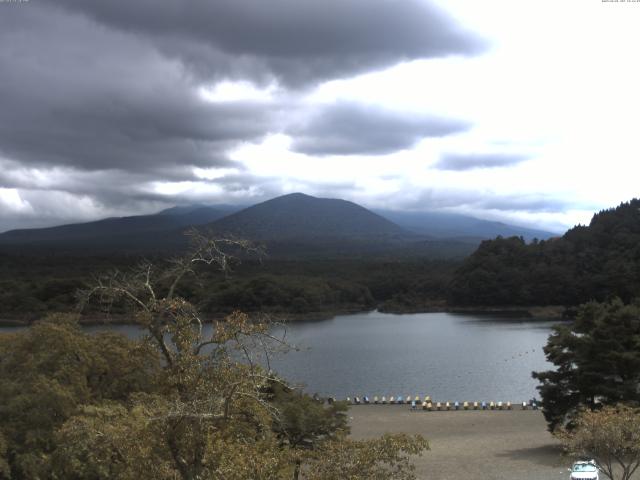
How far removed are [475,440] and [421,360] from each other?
21635mm

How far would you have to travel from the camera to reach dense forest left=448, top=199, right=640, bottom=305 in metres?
75.7

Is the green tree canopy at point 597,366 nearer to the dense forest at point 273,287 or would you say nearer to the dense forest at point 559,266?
the dense forest at point 273,287

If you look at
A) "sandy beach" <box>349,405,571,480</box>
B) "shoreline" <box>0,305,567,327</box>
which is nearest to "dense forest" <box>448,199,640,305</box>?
"shoreline" <box>0,305,567,327</box>

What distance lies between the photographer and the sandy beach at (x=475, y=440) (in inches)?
623

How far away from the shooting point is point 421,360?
4194 cm

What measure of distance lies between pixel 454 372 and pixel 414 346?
37.4 feet

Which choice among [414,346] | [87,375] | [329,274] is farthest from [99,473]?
[329,274]

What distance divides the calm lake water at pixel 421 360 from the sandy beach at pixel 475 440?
157 inches

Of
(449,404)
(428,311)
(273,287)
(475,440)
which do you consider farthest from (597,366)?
(428,311)

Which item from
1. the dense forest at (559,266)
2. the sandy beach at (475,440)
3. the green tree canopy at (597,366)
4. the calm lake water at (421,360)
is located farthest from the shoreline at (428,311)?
the green tree canopy at (597,366)

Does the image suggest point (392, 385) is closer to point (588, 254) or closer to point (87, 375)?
point (87, 375)

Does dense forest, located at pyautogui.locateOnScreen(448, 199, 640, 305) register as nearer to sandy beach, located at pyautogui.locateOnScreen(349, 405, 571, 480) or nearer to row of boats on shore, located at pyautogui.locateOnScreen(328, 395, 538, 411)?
row of boats on shore, located at pyautogui.locateOnScreen(328, 395, 538, 411)

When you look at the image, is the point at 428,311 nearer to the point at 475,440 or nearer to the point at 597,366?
the point at 475,440

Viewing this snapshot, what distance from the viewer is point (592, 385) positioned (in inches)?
683
